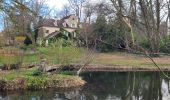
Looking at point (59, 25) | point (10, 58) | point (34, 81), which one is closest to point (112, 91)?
point (34, 81)

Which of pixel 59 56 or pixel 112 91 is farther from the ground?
pixel 59 56

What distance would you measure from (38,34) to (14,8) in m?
51.2

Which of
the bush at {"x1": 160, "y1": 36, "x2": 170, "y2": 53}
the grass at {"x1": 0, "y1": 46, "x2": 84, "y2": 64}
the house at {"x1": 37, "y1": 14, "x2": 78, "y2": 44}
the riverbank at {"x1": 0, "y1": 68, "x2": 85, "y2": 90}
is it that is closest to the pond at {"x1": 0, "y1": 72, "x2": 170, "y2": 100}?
the riverbank at {"x1": 0, "y1": 68, "x2": 85, "y2": 90}

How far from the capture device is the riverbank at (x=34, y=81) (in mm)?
23938

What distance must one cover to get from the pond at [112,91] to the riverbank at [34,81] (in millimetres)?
906

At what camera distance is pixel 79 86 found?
25.3 m

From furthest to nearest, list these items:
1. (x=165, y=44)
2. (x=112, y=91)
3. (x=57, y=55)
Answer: (x=57, y=55)
(x=112, y=91)
(x=165, y=44)

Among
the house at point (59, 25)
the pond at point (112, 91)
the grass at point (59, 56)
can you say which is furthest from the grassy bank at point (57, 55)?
the house at point (59, 25)

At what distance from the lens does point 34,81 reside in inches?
957

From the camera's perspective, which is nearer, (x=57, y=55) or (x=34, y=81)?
(x=34, y=81)

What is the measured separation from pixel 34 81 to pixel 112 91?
561cm

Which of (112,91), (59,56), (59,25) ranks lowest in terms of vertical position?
(112,91)

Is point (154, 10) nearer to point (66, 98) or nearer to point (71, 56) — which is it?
Result: point (66, 98)

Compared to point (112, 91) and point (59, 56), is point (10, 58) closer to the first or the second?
point (59, 56)
